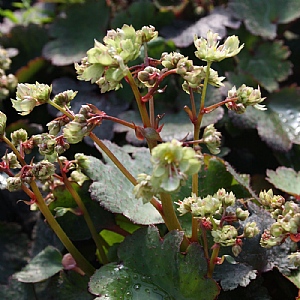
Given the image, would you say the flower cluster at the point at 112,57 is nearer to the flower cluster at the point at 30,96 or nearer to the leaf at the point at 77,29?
the flower cluster at the point at 30,96

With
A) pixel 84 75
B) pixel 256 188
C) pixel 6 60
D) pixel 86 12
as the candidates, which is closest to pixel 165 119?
pixel 256 188

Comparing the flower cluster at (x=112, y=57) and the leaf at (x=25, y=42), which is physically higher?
the flower cluster at (x=112, y=57)

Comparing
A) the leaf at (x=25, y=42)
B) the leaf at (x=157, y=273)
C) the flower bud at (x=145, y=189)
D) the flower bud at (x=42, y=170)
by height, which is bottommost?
the leaf at (x=157, y=273)

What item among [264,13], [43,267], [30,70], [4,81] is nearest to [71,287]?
[43,267]

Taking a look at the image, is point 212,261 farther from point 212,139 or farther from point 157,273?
point 212,139

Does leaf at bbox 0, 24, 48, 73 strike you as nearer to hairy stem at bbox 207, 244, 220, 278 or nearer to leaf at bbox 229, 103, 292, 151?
leaf at bbox 229, 103, 292, 151

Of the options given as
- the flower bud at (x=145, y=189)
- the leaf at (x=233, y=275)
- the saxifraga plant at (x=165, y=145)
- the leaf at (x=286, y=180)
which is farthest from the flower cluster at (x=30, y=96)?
the leaf at (x=286, y=180)
